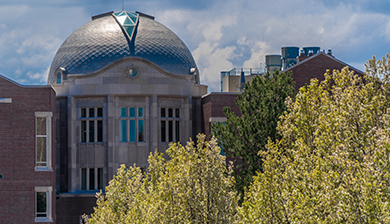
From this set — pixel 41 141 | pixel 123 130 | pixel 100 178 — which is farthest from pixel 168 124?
pixel 41 141

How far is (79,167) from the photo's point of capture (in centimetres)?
4150

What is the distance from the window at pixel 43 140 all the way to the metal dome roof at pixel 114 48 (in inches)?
320

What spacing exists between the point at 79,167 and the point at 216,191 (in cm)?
2492

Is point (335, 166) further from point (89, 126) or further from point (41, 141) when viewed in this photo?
point (89, 126)

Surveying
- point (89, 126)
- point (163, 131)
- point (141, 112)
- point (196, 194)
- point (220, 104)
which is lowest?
point (196, 194)

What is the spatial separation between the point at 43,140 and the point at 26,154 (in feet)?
4.84

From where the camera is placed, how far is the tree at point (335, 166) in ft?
40.8

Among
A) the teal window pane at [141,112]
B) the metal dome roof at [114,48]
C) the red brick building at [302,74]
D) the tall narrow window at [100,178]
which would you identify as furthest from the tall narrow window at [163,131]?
the tall narrow window at [100,178]

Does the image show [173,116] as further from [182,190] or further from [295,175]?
[295,175]

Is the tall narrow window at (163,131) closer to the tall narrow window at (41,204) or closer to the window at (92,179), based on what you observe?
the window at (92,179)

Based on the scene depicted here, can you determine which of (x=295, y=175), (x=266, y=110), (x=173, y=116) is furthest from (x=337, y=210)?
(x=173, y=116)

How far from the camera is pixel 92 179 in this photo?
41531mm

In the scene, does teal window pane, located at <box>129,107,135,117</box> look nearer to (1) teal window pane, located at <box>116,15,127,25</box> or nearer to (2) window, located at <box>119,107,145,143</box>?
(2) window, located at <box>119,107,145,143</box>

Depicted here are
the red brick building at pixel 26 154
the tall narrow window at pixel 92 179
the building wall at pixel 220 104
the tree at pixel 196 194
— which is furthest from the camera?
the tall narrow window at pixel 92 179
